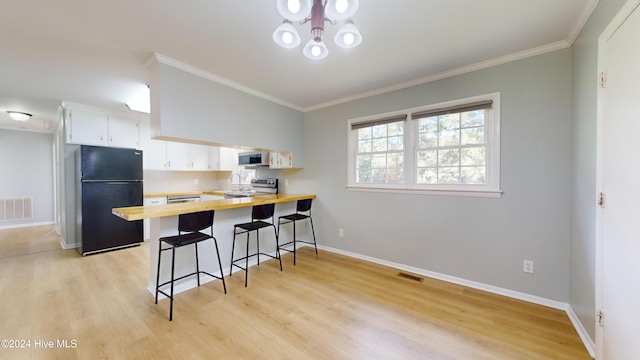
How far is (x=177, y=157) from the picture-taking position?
16.5 feet

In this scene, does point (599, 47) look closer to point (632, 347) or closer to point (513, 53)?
point (513, 53)

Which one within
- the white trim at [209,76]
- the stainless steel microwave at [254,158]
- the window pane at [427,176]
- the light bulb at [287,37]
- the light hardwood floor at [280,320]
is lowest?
the light hardwood floor at [280,320]

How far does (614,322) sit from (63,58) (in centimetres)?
490

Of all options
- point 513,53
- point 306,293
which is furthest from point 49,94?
point 513,53

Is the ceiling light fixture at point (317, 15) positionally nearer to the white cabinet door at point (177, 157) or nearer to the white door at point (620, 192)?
the white door at point (620, 192)

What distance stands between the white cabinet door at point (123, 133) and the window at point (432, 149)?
3.99m

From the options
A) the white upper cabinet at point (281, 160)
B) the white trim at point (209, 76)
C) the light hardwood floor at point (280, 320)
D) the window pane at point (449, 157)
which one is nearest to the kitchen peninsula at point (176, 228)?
the light hardwood floor at point (280, 320)

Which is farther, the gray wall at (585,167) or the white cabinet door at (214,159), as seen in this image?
the white cabinet door at (214,159)

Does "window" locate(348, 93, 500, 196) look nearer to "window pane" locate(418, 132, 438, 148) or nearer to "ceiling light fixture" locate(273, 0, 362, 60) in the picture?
"window pane" locate(418, 132, 438, 148)

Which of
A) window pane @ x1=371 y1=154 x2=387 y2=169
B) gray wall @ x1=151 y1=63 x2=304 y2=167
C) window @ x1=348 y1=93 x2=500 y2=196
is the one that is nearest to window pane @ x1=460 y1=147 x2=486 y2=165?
window @ x1=348 y1=93 x2=500 y2=196

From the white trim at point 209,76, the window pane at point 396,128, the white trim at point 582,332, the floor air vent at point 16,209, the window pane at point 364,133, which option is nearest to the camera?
the white trim at point 582,332

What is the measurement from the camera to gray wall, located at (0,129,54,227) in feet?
17.8

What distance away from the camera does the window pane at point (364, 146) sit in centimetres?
354

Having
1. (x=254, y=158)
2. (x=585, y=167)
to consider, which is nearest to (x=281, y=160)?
(x=254, y=158)
